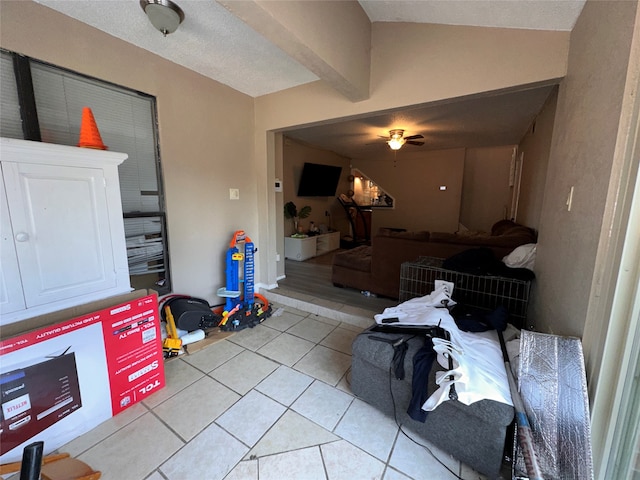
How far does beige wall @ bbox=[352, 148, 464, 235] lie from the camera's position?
19.3 feet

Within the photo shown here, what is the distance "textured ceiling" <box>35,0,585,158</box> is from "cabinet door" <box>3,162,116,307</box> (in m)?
1.19

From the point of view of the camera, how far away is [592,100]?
1.16 metres

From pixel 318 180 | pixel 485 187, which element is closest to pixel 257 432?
pixel 318 180

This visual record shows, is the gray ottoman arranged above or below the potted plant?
below

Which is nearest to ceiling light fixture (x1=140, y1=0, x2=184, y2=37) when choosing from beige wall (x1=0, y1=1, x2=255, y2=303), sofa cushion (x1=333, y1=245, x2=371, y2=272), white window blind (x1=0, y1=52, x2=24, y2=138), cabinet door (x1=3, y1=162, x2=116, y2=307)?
beige wall (x1=0, y1=1, x2=255, y2=303)

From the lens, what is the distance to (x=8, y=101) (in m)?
1.57

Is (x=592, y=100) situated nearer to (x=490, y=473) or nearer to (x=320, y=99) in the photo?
(x=490, y=473)

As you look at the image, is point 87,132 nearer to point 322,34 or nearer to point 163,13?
point 163,13

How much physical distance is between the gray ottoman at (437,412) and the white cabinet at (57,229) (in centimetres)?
168

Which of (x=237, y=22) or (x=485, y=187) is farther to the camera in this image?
(x=485, y=187)

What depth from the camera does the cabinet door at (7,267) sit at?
1.23 metres

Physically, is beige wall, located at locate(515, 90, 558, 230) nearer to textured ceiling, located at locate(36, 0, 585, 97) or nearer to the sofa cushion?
textured ceiling, located at locate(36, 0, 585, 97)

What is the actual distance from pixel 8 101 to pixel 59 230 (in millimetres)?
965

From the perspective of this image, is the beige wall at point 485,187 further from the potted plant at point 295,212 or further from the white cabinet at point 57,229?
the white cabinet at point 57,229
